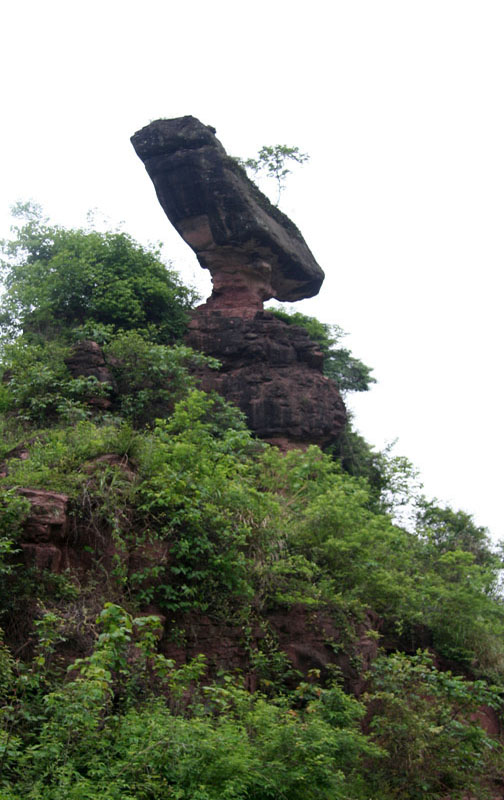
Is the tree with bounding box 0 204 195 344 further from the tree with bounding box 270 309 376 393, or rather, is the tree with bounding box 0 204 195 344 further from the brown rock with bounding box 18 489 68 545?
the brown rock with bounding box 18 489 68 545

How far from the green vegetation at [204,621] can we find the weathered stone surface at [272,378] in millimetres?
1673

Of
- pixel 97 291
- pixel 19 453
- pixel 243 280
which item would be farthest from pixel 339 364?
pixel 19 453

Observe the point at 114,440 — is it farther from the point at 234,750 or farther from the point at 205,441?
the point at 234,750

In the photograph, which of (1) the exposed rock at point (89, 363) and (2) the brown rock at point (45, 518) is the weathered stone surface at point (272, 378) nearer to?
(1) the exposed rock at point (89, 363)

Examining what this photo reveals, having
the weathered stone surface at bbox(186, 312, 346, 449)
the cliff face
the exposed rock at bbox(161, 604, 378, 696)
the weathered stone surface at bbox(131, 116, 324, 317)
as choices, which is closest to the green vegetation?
the exposed rock at bbox(161, 604, 378, 696)

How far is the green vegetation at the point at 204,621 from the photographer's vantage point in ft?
22.1

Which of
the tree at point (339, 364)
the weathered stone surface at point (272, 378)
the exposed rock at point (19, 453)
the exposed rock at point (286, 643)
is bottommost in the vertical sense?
the exposed rock at point (286, 643)

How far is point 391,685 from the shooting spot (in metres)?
10.7

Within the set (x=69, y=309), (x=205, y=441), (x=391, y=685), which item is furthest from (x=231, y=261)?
(x=391, y=685)

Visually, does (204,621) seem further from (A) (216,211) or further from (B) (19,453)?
(A) (216,211)

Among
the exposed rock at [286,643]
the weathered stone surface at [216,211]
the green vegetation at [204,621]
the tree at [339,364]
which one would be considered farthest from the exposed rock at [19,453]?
the tree at [339,364]

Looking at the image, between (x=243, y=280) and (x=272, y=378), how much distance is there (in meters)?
3.70

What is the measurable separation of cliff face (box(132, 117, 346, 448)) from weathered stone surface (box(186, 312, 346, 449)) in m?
0.02

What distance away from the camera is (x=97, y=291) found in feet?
60.7
